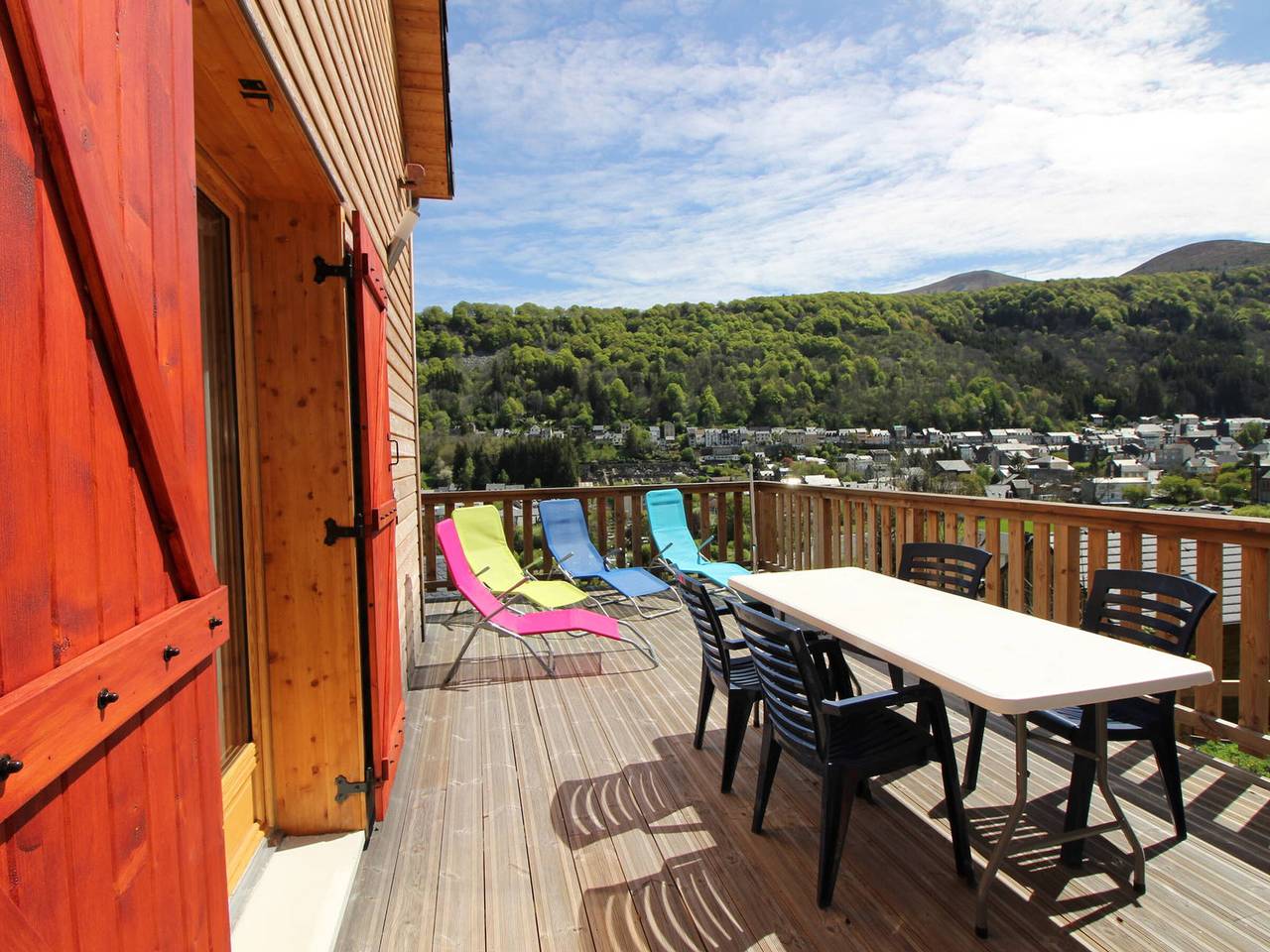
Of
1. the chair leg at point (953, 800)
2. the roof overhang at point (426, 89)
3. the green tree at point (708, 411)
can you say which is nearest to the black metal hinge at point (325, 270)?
the chair leg at point (953, 800)

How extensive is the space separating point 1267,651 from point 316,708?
11.8 feet

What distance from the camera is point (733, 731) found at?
272 centimetres

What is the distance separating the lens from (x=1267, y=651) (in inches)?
109

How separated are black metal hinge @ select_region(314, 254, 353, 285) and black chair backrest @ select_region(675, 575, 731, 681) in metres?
1.64

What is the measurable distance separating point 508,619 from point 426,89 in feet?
12.7

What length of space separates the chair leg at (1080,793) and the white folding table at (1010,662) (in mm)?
52

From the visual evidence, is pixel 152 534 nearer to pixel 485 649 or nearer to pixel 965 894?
pixel 965 894

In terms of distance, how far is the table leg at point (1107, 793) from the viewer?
6.68 feet

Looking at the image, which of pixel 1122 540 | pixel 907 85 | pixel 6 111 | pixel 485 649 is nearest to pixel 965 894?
pixel 1122 540

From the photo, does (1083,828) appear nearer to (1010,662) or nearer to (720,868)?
(1010,662)

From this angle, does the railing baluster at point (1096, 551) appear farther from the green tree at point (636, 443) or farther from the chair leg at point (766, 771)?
the green tree at point (636, 443)

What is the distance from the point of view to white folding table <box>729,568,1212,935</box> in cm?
183

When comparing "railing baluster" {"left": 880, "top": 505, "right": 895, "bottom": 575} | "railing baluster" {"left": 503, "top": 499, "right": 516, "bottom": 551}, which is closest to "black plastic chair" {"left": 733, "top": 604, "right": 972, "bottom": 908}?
"railing baluster" {"left": 880, "top": 505, "right": 895, "bottom": 575}

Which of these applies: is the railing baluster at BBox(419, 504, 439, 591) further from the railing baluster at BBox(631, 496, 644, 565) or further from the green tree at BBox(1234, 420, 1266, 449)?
the green tree at BBox(1234, 420, 1266, 449)
